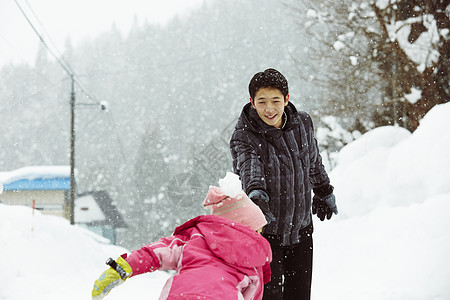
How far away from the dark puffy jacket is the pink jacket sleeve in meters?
0.66

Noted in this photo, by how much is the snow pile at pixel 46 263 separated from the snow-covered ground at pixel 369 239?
0.02m

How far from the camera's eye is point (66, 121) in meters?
82.5

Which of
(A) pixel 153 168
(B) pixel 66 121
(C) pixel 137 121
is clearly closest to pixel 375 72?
(A) pixel 153 168

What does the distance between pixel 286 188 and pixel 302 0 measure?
36.0 feet

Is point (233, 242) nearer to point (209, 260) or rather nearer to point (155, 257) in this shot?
point (209, 260)

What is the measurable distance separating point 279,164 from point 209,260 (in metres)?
0.86

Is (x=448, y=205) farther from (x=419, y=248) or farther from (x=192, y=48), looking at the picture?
(x=192, y=48)

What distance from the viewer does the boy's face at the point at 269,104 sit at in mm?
2428

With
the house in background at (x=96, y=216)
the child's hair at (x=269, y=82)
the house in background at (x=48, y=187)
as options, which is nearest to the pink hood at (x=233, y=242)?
the child's hair at (x=269, y=82)

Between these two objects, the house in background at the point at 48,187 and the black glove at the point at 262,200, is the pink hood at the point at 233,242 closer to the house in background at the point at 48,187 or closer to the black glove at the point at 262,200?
the black glove at the point at 262,200

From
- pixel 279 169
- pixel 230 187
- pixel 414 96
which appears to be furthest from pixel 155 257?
pixel 414 96

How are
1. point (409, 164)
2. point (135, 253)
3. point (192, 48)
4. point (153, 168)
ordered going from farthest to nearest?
point (192, 48)
point (153, 168)
point (409, 164)
point (135, 253)

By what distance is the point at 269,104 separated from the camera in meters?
2.43

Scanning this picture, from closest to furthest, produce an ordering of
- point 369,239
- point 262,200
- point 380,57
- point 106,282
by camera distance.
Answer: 1. point 106,282
2. point 262,200
3. point 369,239
4. point 380,57
